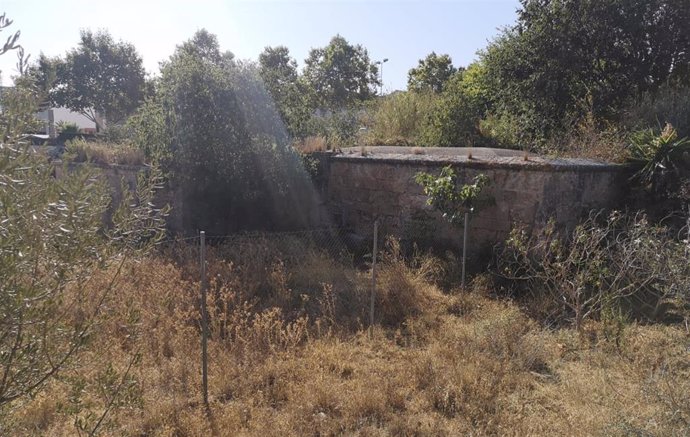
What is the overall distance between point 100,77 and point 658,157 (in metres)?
25.8

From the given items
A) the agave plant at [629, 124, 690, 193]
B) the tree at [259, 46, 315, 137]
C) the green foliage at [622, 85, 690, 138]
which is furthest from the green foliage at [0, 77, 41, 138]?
the green foliage at [622, 85, 690, 138]

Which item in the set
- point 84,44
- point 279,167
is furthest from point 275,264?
point 84,44

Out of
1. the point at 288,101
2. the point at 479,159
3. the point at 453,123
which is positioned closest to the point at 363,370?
the point at 479,159

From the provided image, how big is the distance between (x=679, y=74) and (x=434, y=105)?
5.48 metres

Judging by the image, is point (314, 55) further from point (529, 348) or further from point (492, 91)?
point (529, 348)

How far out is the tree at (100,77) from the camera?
24500 millimetres

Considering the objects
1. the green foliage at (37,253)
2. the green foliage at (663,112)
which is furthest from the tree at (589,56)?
the green foliage at (37,253)

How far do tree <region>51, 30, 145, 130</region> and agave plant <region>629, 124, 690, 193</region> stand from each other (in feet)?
78.3

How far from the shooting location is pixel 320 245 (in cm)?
833

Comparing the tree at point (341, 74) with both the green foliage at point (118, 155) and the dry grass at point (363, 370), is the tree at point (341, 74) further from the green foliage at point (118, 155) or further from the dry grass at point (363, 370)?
the dry grass at point (363, 370)

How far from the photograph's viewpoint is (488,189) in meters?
7.43

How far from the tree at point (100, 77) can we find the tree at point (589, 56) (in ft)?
67.8

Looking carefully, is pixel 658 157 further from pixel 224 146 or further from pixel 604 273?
pixel 224 146

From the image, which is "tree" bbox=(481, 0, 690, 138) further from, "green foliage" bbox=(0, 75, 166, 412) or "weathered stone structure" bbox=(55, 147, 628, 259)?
"green foliage" bbox=(0, 75, 166, 412)
